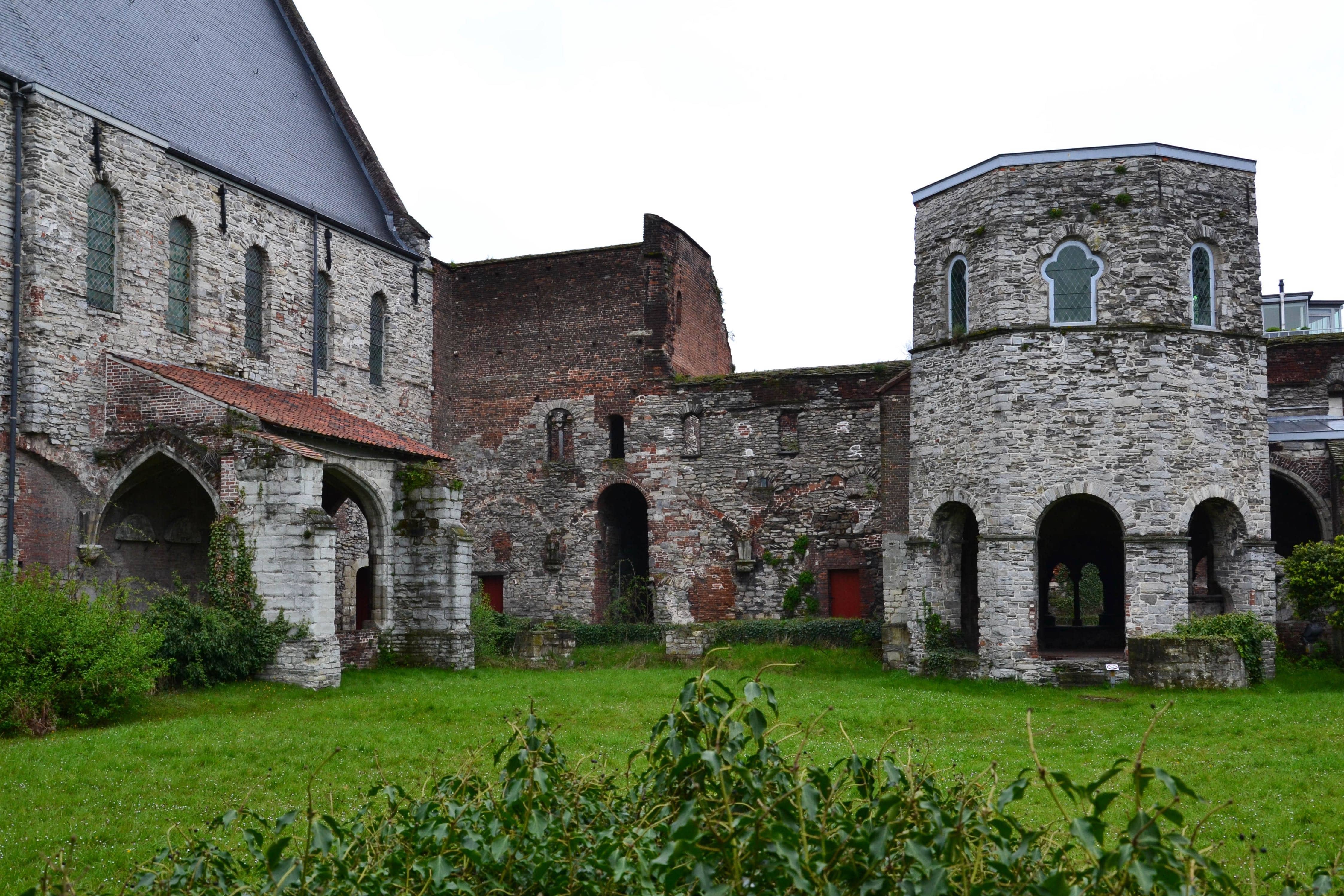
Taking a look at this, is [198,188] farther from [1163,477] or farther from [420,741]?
[1163,477]

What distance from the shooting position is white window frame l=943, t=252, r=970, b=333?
20266 mm

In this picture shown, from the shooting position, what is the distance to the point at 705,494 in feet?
→ 90.9

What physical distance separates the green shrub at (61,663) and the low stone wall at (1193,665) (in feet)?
45.3

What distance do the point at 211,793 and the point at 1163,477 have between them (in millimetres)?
14683

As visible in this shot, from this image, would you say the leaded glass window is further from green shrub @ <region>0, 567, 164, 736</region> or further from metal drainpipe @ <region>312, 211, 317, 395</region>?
metal drainpipe @ <region>312, 211, 317, 395</region>

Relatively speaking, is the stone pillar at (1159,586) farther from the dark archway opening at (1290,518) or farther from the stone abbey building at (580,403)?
the dark archway opening at (1290,518)

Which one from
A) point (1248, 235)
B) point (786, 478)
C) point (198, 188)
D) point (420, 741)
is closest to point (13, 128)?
point (198, 188)

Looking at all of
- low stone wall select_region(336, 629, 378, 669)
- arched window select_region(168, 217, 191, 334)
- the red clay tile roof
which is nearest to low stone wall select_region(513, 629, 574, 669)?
low stone wall select_region(336, 629, 378, 669)

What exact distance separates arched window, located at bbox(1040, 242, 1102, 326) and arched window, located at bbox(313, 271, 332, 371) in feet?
47.7

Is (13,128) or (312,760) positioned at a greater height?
(13,128)

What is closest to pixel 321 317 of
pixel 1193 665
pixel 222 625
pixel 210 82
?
pixel 210 82

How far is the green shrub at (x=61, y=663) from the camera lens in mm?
13555

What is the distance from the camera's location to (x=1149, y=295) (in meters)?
19.2

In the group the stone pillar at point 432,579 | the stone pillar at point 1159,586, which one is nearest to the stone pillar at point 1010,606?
the stone pillar at point 1159,586
